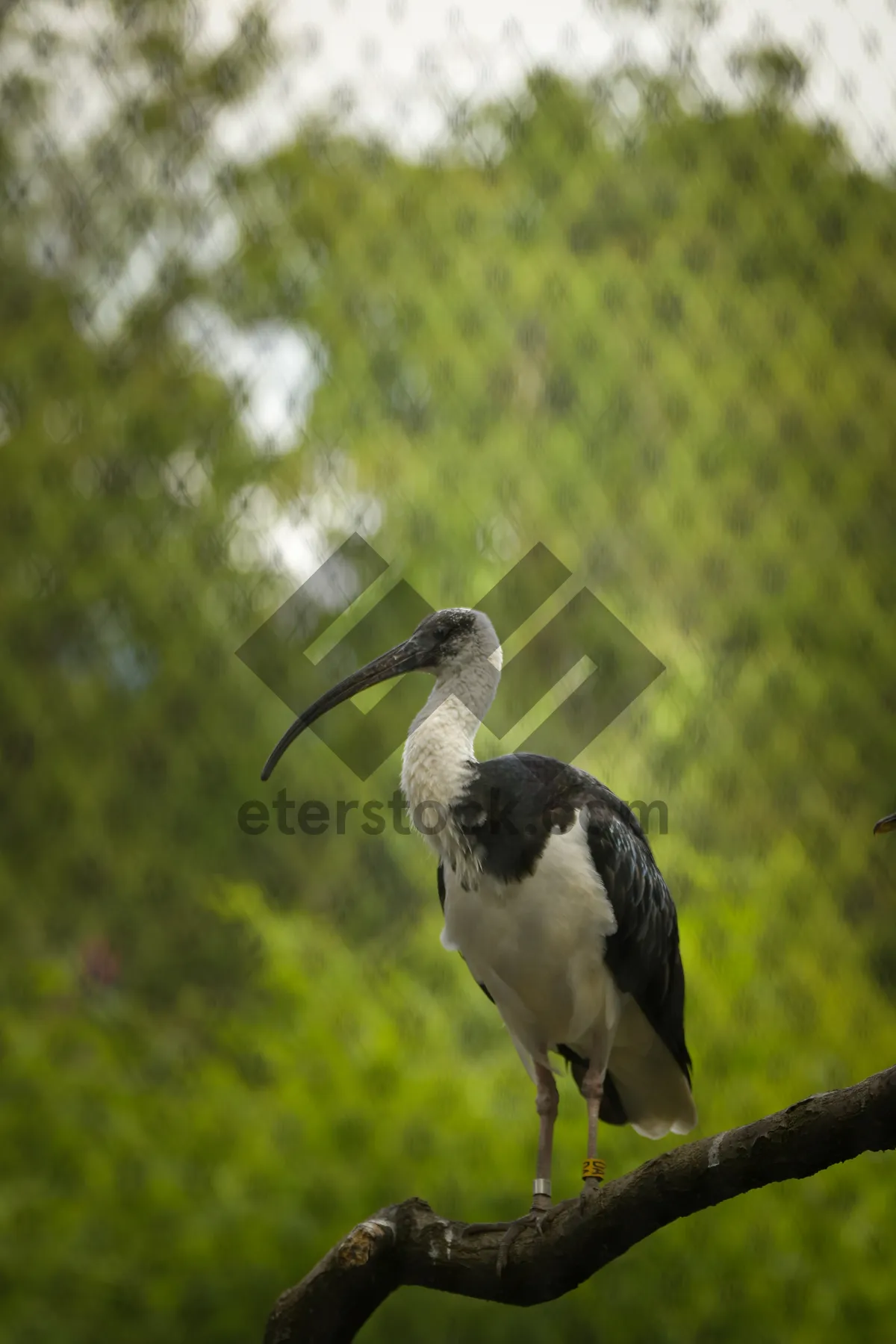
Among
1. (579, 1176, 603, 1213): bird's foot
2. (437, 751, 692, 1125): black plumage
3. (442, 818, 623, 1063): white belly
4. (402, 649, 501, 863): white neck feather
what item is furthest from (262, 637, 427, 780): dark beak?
(579, 1176, 603, 1213): bird's foot

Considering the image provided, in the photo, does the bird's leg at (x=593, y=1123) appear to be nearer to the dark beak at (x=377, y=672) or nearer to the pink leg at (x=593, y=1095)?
the pink leg at (x=593, y=1095)

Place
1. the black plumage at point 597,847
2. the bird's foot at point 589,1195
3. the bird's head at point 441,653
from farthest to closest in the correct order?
the bird's head at point 441,653
the black plumage at point 597,847
the bird's foot at point 589,1195

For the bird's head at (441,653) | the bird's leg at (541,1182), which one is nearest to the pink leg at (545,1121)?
the bird's leg at (541,1182)

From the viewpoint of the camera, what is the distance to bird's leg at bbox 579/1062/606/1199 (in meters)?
1.76

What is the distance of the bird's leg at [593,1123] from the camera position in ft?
5.76

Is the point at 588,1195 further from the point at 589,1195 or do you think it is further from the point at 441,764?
the point at 441,764

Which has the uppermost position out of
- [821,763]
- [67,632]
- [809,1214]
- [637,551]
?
[67,632]

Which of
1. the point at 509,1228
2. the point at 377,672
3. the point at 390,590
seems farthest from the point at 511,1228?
the point at 390,590

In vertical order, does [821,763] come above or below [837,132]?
below

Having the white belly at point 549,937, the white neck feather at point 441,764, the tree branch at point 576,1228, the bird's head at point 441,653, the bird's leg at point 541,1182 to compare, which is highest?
the bird's head at point 441,653

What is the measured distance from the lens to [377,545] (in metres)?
3.56

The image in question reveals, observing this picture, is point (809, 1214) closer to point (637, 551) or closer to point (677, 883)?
point (677, 883)

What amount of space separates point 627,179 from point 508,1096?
289 centimetres

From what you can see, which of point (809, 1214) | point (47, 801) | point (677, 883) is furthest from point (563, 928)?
point (47, 801)
